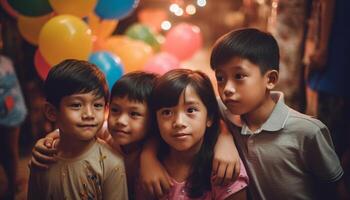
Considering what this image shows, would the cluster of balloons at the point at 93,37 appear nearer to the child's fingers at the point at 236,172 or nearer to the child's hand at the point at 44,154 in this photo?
the child's hand at the point at 44,154

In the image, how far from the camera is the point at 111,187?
147 cm

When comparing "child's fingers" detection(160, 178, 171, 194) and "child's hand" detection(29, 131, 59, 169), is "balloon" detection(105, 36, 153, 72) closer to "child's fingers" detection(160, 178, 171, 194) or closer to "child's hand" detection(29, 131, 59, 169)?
"child's hand" detection(29, 131, 59, 169)

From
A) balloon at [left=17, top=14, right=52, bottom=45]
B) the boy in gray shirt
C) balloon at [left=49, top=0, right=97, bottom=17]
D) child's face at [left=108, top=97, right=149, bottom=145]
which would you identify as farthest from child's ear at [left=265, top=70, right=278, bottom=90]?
balloon at [left=17, top=14, right=52, bottom=45]

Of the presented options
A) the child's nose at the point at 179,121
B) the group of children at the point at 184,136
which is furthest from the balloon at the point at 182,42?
the child's nose at the point at 179,121

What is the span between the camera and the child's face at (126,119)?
155 cm

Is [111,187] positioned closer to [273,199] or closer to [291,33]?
[273,199]

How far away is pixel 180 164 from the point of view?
159 centimetres

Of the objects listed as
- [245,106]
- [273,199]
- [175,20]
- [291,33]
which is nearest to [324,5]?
[291,33]

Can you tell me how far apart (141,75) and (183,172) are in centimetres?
45

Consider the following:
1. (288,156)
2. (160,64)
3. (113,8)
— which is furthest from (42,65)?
(288,156)

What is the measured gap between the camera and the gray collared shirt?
1.53 metres

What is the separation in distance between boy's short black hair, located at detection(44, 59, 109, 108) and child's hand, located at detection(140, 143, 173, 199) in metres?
0.34

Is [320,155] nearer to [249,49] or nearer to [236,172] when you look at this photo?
[236,172]

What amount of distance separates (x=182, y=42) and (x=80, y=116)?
6.71 ft
